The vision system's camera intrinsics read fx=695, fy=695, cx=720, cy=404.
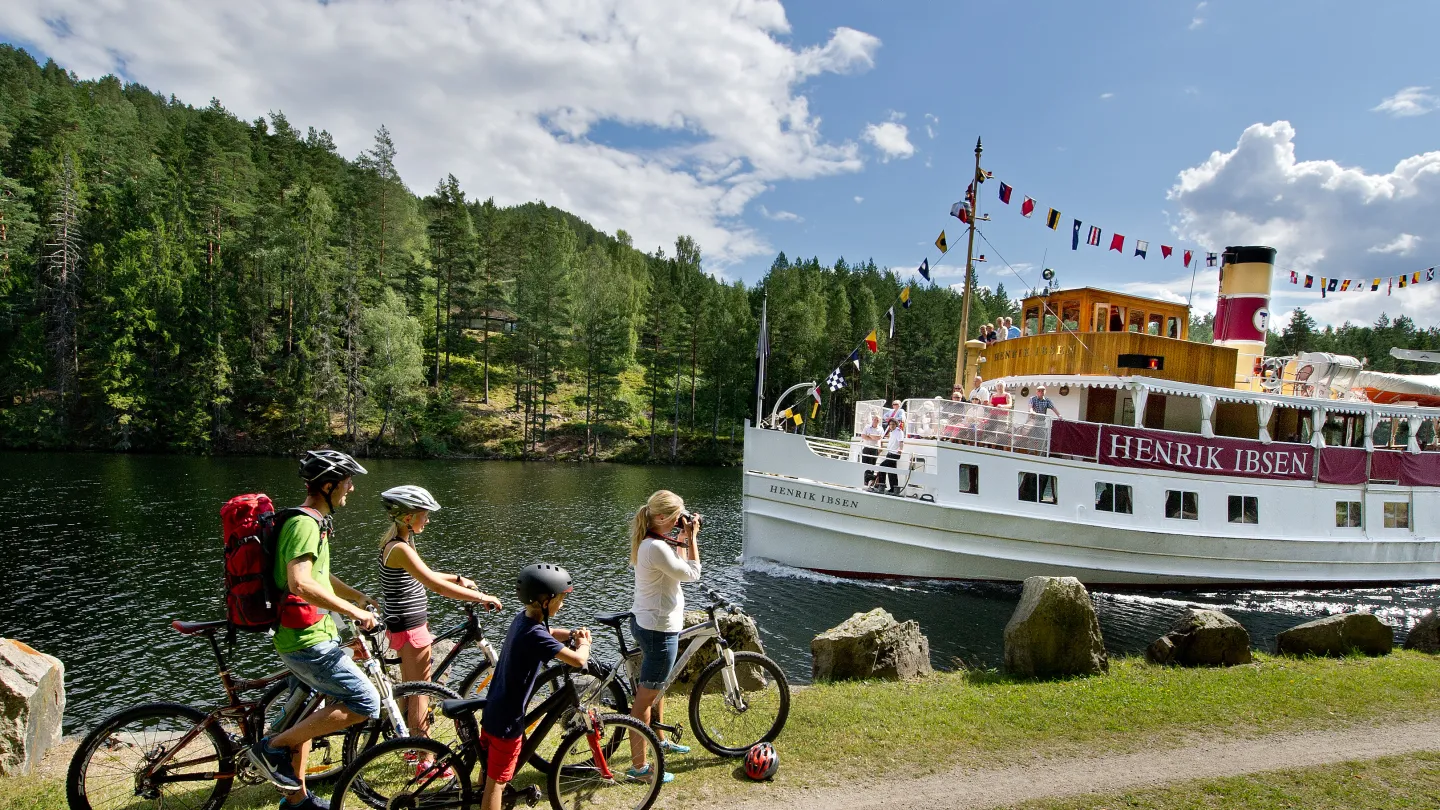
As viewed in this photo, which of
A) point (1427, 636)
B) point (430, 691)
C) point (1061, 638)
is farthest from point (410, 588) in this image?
point (1427, 636)

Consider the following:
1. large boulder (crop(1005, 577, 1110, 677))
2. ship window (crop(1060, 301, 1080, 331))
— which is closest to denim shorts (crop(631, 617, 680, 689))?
large boulder (crop(1005, 577, 1110, 677))

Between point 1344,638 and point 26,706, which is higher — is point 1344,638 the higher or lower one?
the lower one

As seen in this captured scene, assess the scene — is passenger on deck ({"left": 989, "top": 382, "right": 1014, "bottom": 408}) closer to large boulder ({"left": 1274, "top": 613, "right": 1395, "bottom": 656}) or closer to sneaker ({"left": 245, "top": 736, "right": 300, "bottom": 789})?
large boulder ({"left": 1274, "top": 613, "right": 1395, "bottom": 656})

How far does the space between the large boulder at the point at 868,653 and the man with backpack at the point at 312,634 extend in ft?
21.5

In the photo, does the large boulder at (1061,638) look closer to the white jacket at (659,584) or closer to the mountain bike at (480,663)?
the white jacket at (659,584)

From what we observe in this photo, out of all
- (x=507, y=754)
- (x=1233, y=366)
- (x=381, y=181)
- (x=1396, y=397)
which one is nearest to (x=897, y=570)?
(x=1233, y=366)

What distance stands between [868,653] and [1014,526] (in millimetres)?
11661

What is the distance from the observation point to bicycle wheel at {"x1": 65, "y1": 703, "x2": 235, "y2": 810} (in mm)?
4789

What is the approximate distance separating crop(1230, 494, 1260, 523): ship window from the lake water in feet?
7.47

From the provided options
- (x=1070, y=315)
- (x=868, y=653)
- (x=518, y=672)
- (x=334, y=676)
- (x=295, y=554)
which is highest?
(x=1070, y=315)

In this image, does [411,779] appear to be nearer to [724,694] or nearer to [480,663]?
[480,663]

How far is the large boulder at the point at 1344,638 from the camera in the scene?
11305 millimetres

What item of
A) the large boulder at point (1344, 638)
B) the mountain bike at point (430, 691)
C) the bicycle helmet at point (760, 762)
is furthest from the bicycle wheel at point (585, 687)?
the large boulder at point (1344, 638)

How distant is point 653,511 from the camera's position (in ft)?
18.6
